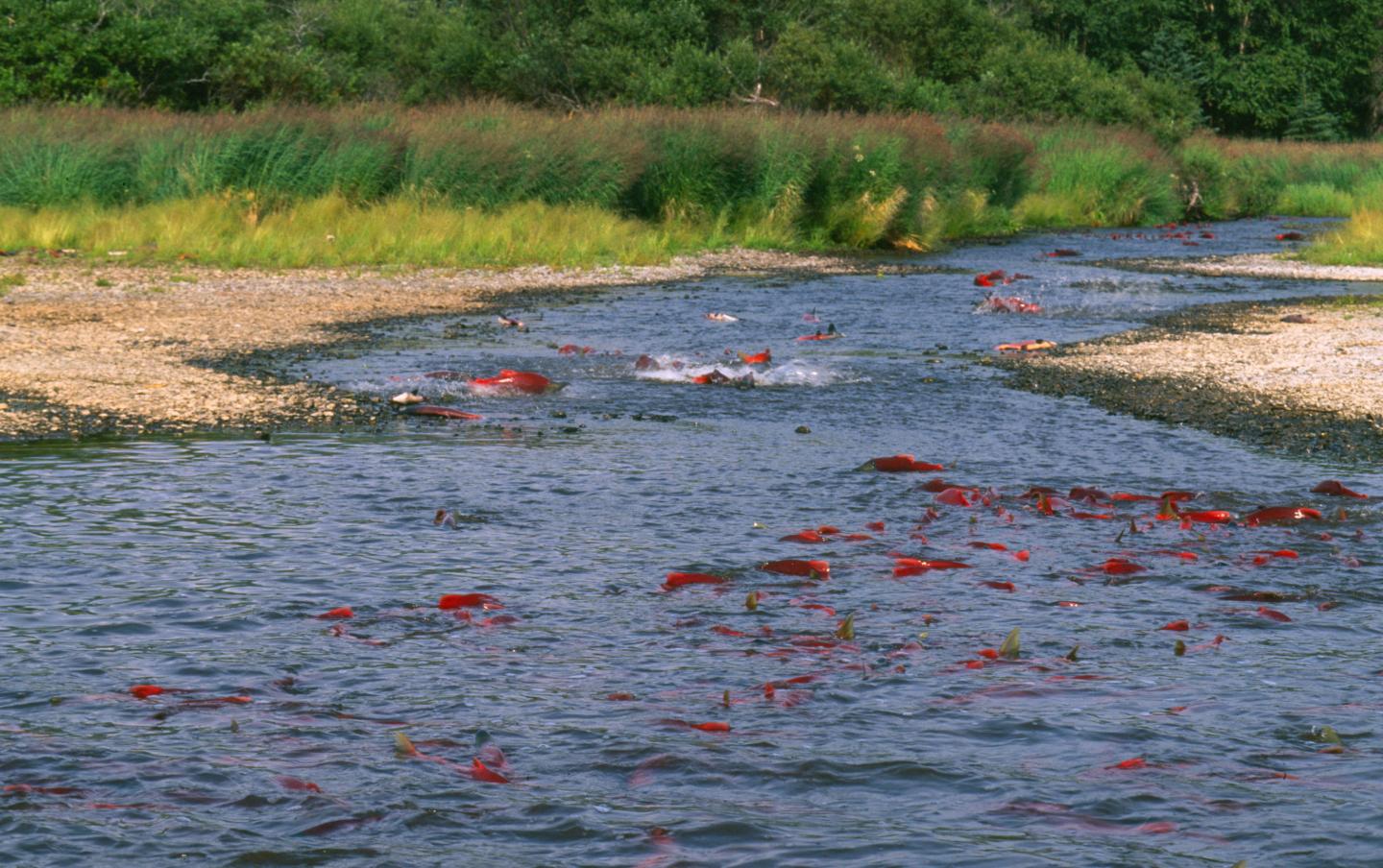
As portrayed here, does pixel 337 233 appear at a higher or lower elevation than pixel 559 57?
lower

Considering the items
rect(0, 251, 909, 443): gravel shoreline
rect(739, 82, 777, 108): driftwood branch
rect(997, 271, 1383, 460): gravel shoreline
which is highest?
rect(739, 82, 777, 108): driftwood branch

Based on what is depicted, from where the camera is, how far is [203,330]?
13867mm

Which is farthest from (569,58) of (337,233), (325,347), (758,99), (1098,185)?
(325,347)

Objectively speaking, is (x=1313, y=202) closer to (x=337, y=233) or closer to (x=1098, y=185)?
(x=1098, y=185)

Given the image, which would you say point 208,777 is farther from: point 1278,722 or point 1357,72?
point 1357,72

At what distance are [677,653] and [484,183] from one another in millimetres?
17441

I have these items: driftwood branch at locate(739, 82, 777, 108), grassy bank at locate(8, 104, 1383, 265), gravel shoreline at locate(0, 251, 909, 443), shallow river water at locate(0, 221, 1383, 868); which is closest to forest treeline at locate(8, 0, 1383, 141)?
driftwood branch at locate(739, 82, 777, 108)

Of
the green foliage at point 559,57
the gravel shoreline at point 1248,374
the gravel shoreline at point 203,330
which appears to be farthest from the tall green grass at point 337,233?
the gravel shoreline at point 1248,374

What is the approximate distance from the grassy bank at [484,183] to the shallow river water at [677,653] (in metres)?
10.2

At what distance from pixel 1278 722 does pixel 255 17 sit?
29.7 meters

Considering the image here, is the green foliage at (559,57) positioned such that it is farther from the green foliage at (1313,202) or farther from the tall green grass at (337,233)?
the tall green grass at (337,233)

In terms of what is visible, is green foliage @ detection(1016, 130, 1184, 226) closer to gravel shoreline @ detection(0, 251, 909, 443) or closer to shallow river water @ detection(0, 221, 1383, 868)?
gravel shoreline @ detection(0, 251, 909, 443)

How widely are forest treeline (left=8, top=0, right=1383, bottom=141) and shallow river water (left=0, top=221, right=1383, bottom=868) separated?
1838 centimetres

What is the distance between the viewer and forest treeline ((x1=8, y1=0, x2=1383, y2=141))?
2727 cm
